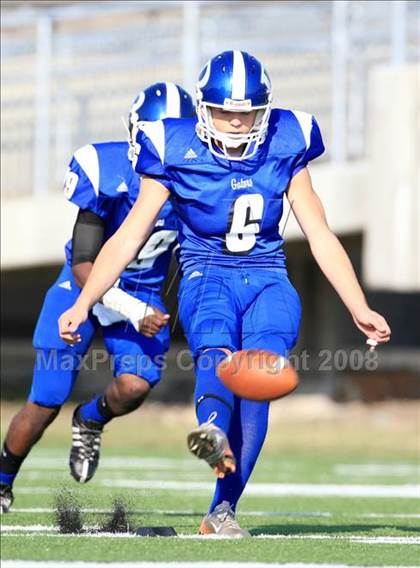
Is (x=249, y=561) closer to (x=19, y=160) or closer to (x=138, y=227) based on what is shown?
(x=138, y=227)

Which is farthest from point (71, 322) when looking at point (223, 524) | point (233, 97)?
point (233, 97)

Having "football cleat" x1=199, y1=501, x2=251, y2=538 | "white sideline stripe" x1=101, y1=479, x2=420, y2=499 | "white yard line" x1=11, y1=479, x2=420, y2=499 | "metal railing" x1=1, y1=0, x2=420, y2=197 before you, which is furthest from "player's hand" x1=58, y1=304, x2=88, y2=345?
"metal railing" x1=1, y1=0, x2=420, y2=197

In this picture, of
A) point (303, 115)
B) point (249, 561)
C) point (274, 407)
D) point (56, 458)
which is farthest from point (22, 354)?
point (249, 561)

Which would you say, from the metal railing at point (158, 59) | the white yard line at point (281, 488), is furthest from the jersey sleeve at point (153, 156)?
the metal railing at point (158, 59)

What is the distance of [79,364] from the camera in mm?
6766

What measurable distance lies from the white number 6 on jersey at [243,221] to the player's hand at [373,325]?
1.58 ft

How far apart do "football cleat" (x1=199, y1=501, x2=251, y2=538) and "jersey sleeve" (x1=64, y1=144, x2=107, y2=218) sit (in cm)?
176

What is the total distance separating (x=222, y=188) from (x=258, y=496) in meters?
3.26

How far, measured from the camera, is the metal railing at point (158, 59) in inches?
487

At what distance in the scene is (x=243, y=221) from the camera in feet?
17.4

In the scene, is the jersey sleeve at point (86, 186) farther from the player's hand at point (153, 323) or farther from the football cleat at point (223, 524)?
the football cleat at point (223, 524)

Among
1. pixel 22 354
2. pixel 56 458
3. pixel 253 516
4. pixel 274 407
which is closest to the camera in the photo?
pixel 253 516

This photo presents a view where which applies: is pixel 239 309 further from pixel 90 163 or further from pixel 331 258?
pixel 90 163

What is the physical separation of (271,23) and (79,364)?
661cm
